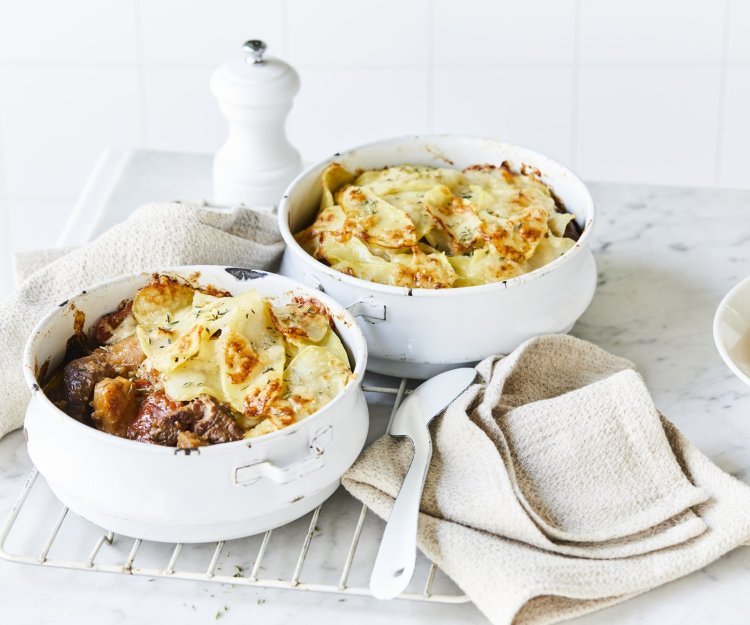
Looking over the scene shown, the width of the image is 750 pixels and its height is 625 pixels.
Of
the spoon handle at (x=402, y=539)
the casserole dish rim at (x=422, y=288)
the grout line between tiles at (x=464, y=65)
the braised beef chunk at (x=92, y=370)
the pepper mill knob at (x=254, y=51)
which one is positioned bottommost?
the spoon handle at (x=402, y=539)

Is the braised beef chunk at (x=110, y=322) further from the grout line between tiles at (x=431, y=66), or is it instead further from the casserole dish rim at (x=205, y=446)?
the grout line between tiles at (x=431, y=66)

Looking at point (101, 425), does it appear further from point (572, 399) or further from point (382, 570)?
point (572, 399)

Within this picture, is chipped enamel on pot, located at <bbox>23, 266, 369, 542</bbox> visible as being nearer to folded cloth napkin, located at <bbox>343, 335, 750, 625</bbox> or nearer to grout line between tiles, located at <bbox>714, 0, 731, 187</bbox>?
folded cloth napkin, located at <bbox>343, 335, 750, 625</bbox>

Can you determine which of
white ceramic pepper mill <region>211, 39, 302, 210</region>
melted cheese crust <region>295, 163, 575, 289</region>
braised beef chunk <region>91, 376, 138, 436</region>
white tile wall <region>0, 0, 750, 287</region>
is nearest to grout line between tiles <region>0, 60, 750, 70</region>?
white tile wall <region>0, 0, 750, 287</region>

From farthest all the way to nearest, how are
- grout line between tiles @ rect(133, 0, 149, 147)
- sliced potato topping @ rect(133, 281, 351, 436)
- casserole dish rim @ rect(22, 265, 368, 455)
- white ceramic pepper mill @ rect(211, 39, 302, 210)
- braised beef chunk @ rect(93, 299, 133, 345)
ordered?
1. grout line between tiles @ rect(133, 0, 149, 147)
2. white ceramic pepper mill @ rect(211, 39, 302, 210)
3. braised beef chunk @ rect(93, 299, 133, 345)
4. sliced potato topping @ rect(133, 281, 351, 436)
5. casserole dish rim @ rect(22, 265, 368, 455)

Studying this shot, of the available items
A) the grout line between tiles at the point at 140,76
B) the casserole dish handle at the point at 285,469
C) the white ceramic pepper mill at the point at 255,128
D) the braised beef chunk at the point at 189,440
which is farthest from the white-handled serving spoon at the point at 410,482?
the grout line between tiles at the point at 140,76
